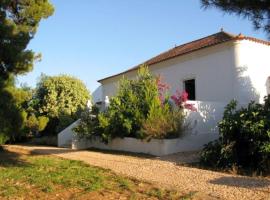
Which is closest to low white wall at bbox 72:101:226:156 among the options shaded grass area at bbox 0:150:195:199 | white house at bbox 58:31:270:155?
white house at bbox 58:31:270:155

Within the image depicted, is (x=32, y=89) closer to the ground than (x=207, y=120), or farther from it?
farther from it

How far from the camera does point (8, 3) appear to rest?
52.0 ft

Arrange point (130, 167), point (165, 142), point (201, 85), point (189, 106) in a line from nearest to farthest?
point (130, 167)
point (165, 142)
point (189, 106)
point (201, 85)

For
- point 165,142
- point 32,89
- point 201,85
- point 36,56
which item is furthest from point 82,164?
point 32,89

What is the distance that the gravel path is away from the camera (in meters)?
8.50

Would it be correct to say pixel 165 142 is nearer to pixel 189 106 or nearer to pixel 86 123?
pixel 189 106

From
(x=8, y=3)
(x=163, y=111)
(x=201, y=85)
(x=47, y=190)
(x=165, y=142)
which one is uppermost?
(x=8, y=3)

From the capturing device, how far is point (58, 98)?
26.1 m

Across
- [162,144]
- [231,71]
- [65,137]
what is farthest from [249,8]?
[65,137]

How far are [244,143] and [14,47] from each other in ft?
29.5

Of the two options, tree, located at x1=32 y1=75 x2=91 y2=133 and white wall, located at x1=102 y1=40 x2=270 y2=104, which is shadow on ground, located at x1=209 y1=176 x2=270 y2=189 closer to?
white wall, located at x1=102 y1=40 x2=270 y2=104

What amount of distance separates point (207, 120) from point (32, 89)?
1441 cm

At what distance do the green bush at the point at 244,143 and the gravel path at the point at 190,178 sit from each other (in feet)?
3.22

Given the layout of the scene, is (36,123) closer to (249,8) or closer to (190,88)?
(190,88)
